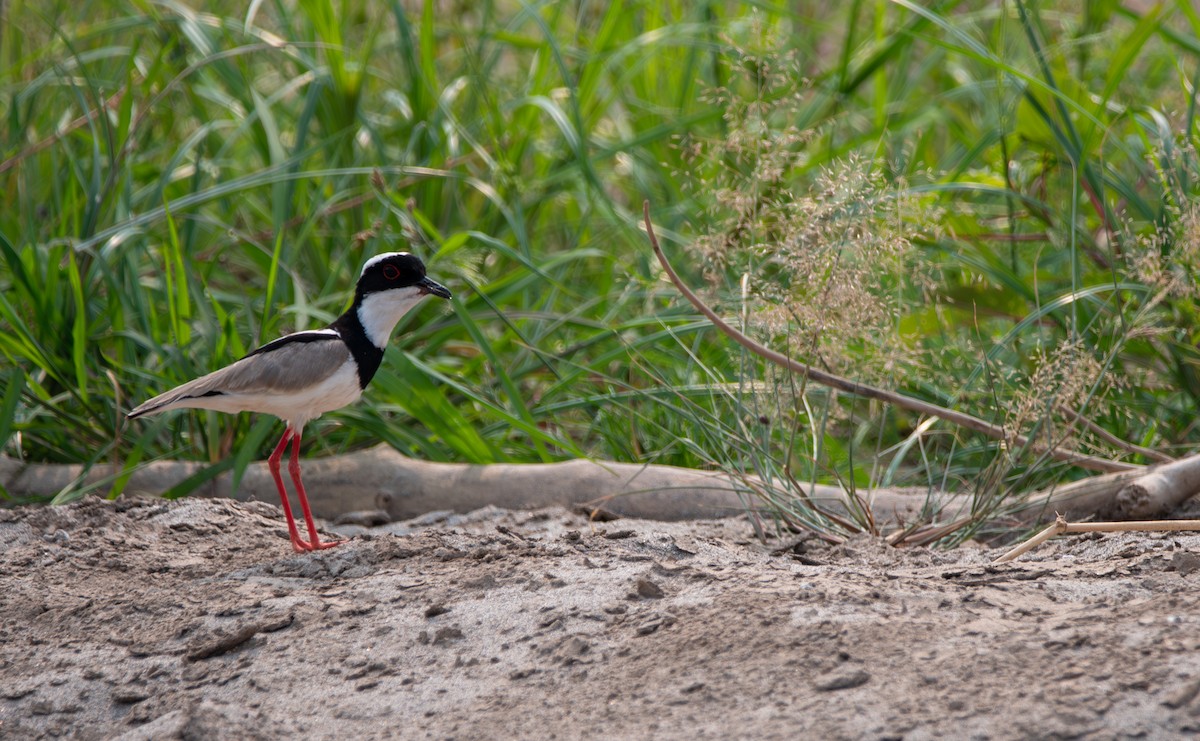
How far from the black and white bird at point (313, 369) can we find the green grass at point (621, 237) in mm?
266

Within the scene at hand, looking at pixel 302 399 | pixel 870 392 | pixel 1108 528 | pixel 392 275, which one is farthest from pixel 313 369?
pixel 1108 528

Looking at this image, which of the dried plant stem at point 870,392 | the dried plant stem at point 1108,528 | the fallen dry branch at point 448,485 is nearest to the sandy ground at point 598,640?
the dried plant stem at point 1108,528

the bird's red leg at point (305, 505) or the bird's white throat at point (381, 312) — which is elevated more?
the bird's white throat at point (381, 312)

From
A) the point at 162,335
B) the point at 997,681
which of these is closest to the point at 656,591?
the point at 997,681

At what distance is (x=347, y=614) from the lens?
257 cm

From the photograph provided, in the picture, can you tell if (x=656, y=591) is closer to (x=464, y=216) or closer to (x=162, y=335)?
(x=162, y=335)

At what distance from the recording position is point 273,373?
3.27 metres

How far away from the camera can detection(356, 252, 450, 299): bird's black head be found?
3.48m

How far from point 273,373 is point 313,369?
0.34ft

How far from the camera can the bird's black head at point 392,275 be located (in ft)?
11.4

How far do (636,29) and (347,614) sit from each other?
14.5 ft

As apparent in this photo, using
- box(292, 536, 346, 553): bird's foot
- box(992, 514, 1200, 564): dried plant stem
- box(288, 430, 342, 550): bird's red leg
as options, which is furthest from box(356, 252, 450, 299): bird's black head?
box(992, 514, 1200, 564): dried plant stem

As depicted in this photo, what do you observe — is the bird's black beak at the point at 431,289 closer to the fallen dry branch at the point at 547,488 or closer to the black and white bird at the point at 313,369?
the black and white bird at the point at 313,369

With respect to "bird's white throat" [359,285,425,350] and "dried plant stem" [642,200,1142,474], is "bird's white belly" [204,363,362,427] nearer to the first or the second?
"bird's white throat" [359,285,425,350]
